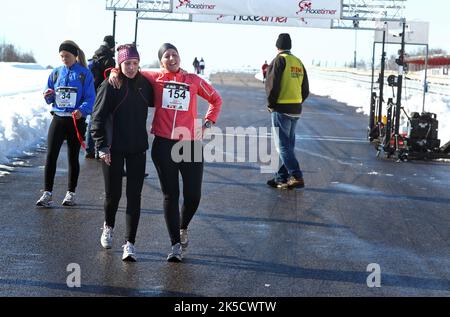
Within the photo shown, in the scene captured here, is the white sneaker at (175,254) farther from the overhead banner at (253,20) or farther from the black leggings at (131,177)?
the overhead banner at (253,20)

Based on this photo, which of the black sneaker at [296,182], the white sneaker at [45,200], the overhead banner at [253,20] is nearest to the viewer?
the white sneaker at [45,200]

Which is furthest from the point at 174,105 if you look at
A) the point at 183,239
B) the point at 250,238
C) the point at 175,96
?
the point at 250,238

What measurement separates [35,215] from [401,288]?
14.1 ft

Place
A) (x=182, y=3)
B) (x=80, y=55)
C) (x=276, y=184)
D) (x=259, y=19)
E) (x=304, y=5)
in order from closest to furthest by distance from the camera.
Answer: (x=80, y=55)
(x=276, y=184)
(x=182, y=3)
(x=304, y=5)
(x=259, y=19)

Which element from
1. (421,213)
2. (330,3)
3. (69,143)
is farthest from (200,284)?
(330,3)

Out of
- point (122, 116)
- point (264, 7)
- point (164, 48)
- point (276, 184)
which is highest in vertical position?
point (264, 7)

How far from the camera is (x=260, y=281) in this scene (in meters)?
6.56

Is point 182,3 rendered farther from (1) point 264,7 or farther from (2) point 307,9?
(2) point 307,9

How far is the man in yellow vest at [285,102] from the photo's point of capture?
11.5 metres

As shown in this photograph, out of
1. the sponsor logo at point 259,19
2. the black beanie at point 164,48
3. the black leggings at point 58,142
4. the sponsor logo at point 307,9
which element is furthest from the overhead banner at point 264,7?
the black beanie at point 164,48

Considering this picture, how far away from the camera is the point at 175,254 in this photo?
713 cm

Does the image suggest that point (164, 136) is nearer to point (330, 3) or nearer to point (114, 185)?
point (114, 185)

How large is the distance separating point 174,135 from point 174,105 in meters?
0.27

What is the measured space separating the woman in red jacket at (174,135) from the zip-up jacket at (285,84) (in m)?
4.16
